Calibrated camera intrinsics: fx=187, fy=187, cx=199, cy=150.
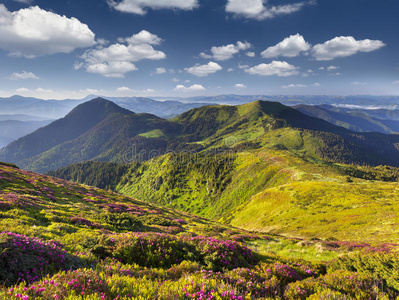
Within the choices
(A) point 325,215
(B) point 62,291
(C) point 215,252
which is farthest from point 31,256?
(A) point 325,215

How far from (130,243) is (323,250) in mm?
19867

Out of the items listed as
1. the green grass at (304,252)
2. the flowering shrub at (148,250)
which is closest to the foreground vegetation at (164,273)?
the flowering shrub at (148,250)

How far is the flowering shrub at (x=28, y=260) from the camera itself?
6168mm

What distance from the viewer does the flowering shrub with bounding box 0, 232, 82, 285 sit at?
6.17m

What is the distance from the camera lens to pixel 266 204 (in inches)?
3922

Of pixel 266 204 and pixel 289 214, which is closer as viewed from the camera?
pixel 289 214

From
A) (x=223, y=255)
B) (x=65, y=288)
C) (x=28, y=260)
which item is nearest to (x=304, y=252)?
(x=223, y=255)

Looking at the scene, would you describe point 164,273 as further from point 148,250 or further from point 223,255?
point 223,255

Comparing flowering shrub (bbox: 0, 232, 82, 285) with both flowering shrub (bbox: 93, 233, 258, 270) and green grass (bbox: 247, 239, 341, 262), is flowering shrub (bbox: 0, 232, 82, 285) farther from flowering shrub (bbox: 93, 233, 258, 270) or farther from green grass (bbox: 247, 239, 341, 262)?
green grass (bbox: 247, 239, 341, 262)

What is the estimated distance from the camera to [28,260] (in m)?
6.72

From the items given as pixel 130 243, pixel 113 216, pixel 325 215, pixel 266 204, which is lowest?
pixel 266 204

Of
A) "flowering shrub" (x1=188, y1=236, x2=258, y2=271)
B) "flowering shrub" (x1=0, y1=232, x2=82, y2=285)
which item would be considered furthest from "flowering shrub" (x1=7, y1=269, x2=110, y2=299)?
"flowering shrub" (x1=188, y1=236, x2=258, y2=271)

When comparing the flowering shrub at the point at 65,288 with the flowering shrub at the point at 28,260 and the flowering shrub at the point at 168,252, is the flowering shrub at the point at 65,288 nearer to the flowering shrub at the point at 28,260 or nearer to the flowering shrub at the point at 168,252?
the flowering shrub at the point at 28,260

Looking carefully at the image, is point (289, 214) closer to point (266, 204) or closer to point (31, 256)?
point (266, 204)
